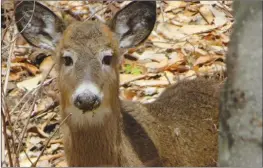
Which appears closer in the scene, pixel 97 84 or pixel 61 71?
pixel 97 84

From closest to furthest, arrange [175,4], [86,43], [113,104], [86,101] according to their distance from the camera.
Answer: [86,101]
[86,43]
[113,104]
[175,4]

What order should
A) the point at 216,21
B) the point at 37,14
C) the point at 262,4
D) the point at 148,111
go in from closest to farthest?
1. the point at 262,4
2. the point at 37,14
3. the point at 148,111
4. the point at 216,21

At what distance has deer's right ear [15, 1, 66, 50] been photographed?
4.76 m

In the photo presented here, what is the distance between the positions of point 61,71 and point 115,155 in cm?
70

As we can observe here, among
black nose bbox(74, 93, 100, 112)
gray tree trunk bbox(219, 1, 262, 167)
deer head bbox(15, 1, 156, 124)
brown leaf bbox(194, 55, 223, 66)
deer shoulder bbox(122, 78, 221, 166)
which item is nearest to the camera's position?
gray tree trunk bbox(219, 1, 262, 167)

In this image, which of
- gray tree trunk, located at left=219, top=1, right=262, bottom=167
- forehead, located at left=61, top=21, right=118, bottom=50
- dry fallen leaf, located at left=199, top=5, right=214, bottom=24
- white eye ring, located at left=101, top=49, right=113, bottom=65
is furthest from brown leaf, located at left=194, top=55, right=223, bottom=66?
gray tree trunk, located at left=219, top=1, right=262, bottom=167

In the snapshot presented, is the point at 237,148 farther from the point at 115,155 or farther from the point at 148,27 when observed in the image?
the point at 148,27

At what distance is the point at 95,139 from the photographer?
4.64 meters

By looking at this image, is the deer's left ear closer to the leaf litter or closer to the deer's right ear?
the deer's right ear

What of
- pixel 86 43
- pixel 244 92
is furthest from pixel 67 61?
pixel 244 92

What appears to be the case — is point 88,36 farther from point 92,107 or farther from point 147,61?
point 147,61

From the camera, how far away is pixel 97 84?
4.27 m

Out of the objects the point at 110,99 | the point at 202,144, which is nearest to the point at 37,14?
the point at 110,99

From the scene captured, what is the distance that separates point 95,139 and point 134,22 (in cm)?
94
